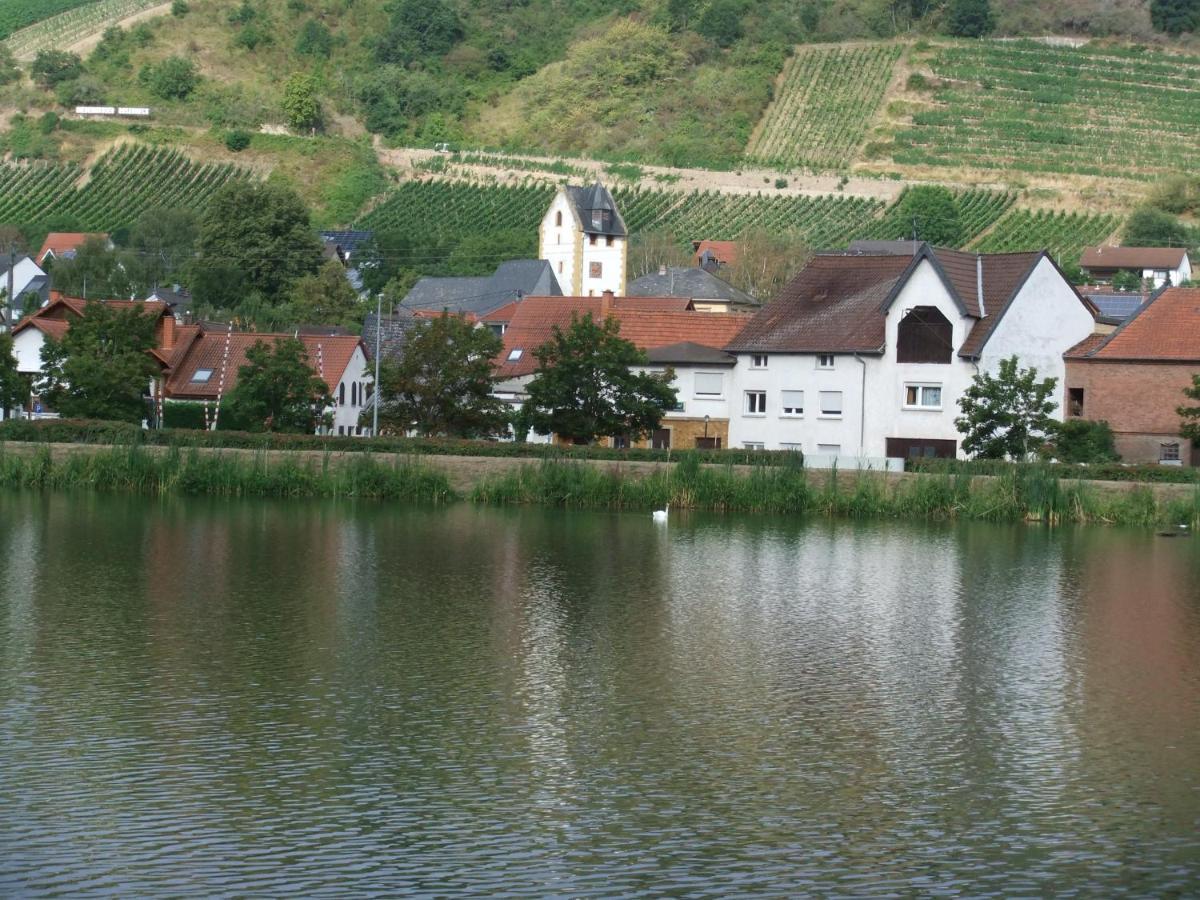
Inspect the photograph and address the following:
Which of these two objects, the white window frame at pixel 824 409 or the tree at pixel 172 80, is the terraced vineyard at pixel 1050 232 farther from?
the tree at pixel 172 80

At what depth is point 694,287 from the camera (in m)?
94.6

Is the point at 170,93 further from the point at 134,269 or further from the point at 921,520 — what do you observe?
the point at 921,520

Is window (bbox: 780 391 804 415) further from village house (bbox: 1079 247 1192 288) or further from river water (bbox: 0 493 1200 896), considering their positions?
village house (bbox: 1079 247 1192 288)

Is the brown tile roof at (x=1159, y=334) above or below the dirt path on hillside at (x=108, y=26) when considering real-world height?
below

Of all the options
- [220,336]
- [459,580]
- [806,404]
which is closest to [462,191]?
[220,336]

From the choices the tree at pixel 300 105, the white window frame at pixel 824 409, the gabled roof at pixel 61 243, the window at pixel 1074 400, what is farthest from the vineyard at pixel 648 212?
the window at pixel 1074 400

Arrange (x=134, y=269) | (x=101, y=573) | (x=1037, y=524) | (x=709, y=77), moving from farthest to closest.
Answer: (x=709, y=77) < (x=134, y=269) < (x=1037, y=524) < (x=101, y=573)

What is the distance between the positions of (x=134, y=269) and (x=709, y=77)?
70898mm

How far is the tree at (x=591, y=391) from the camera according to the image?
54781 millimetres

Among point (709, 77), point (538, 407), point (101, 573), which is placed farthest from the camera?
point (709, 77)

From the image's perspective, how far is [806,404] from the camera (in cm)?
6216

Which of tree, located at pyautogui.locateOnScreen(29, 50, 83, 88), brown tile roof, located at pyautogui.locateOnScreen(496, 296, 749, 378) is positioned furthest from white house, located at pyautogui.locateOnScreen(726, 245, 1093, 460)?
tree, located at pyautogui.locateOnScreen(29, 50, 83, 88)

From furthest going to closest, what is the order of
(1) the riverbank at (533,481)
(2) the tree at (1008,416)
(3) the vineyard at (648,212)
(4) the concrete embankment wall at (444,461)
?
(3) the vineyard at (648,212), (2) the tree at (1008,416), (4) the concrete embankment wall at (444,461), (1) the riverbank at (533,481)

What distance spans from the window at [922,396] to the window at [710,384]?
21.7 ft
